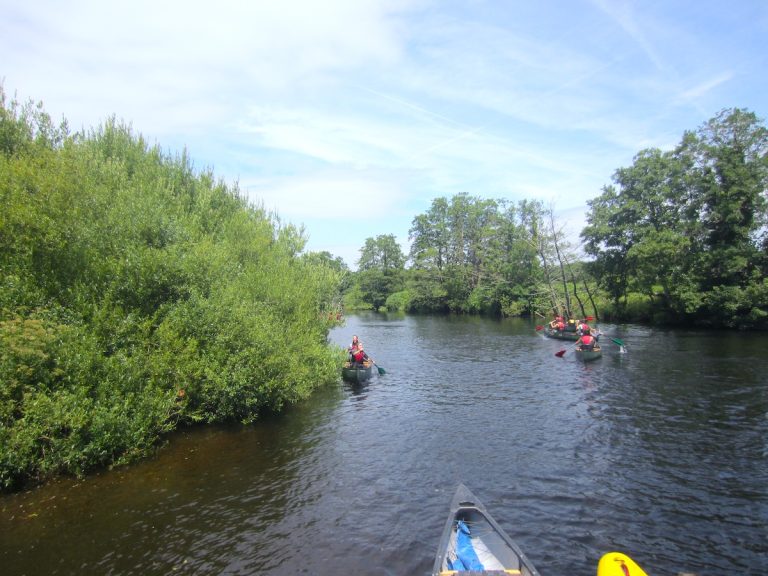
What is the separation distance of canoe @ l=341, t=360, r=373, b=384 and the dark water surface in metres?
3.05

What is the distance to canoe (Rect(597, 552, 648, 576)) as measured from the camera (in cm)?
699

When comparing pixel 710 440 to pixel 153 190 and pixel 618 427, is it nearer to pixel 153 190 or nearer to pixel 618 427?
pixel 618 427

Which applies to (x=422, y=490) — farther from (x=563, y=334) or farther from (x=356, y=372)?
(x=563, y=334)

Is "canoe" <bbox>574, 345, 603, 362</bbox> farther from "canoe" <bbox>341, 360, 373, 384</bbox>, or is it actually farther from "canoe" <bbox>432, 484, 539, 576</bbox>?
"canoe" <bbox>432, 484, 539, 576</bbox>

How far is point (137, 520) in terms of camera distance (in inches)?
390

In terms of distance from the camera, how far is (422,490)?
37.4ft

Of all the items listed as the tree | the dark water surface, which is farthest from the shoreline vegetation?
the tree

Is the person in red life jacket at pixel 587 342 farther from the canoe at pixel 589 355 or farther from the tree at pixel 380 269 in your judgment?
the tree at pixel 380 269

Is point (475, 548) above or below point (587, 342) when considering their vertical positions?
below

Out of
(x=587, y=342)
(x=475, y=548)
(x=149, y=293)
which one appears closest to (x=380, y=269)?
(x=587, y=342)

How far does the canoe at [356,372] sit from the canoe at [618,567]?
16.7 m

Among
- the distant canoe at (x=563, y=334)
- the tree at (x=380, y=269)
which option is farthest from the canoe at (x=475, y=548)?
the tree at (x=380, y=269)

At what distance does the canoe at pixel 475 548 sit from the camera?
7488 mm

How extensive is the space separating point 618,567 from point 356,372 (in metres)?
17.0
